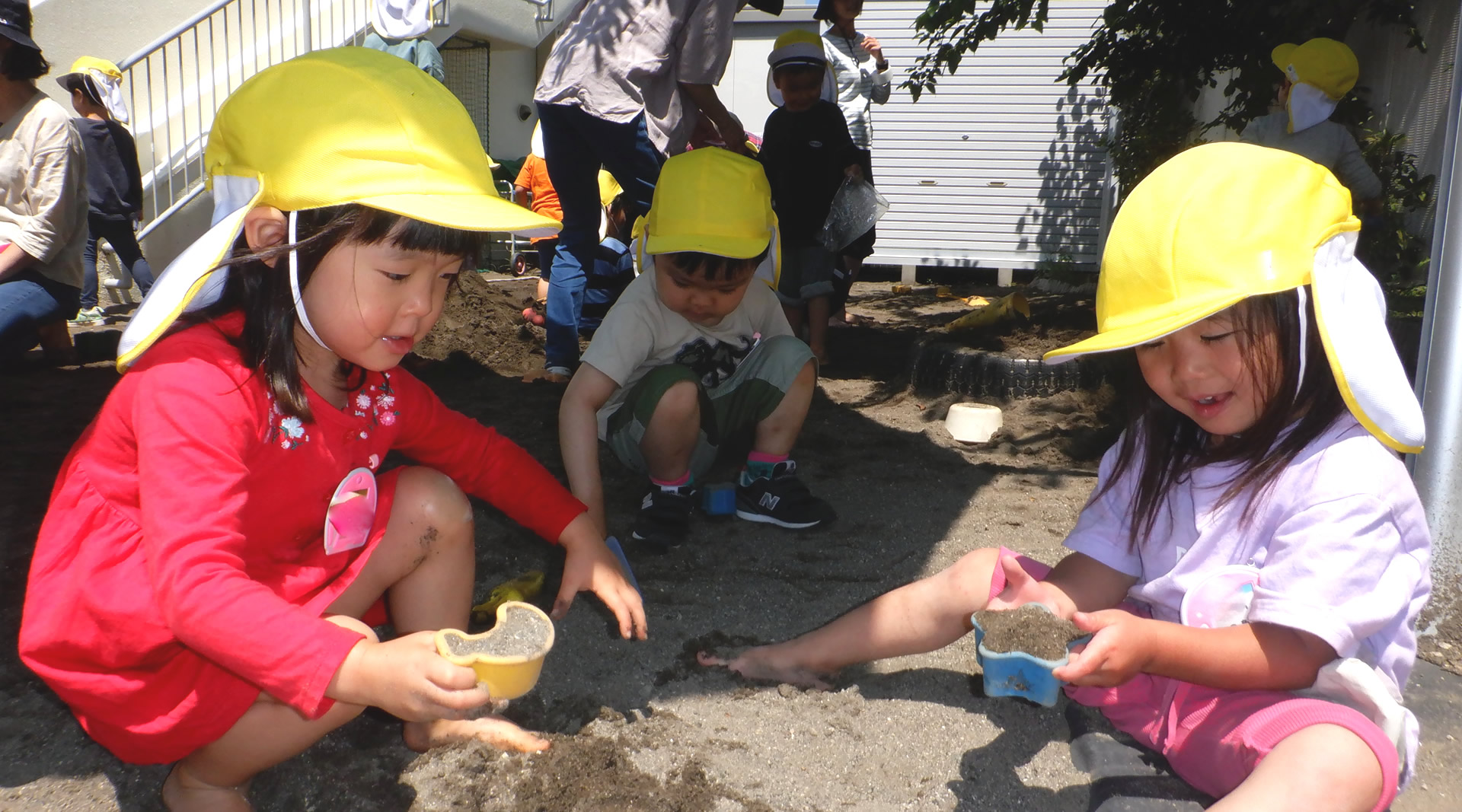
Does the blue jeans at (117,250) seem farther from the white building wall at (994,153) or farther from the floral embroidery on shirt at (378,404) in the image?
the white building wall at (994,153)

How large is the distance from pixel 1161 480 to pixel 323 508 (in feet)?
4.65

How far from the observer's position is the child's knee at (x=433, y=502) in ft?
6.07

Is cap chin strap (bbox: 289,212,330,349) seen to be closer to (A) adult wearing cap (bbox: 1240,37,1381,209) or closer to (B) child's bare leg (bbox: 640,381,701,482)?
(B) child's bare leg (bbox: 640,381,701,482)

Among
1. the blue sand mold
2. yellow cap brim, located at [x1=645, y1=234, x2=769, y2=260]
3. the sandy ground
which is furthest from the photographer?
yellow cap brim, located at [x1=645, y1=234, x2=769, y2=260]

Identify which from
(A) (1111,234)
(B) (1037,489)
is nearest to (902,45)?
(B) (1037,489)

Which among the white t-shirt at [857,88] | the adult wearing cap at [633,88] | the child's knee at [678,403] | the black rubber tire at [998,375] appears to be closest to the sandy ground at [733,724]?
the child's knee at [678,403]

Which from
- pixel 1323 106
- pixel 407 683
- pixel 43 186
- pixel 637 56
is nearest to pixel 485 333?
pixel 637 56

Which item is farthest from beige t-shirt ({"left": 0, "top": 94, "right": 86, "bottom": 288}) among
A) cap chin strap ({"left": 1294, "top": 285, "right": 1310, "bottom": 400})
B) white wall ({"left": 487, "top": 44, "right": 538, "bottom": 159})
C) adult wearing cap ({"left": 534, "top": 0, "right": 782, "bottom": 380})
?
white wall ({"left": 487, "top": 44, "right": 538, "bottom": 159})

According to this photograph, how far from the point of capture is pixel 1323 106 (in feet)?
16.4

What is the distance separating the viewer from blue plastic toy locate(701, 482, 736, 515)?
3.12m

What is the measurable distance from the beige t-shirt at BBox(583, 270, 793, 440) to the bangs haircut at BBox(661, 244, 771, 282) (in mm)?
156

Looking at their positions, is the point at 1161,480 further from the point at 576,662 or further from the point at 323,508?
the point at 323,508

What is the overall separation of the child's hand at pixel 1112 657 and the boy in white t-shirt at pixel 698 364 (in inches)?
Answer: 56.5

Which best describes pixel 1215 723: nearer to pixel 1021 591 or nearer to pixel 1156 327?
pixel 1021 591
